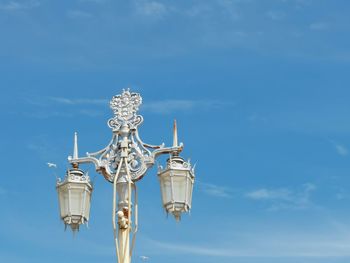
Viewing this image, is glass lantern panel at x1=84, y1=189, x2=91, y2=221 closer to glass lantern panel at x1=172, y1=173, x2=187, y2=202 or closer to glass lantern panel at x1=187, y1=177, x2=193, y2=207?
glass lantern panel at x1=172, y1=173, x2=187, y2=202

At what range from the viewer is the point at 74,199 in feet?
65.1

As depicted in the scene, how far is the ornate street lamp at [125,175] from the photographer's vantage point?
63.0ft

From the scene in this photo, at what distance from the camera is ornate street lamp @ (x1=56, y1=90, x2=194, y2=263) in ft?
63.0

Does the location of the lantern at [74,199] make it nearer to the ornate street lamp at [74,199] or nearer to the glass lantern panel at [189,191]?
the ornate street lamp at [74,199]

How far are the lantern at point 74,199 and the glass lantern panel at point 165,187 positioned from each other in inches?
58.7

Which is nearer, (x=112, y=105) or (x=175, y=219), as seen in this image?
(x=175, y=219)

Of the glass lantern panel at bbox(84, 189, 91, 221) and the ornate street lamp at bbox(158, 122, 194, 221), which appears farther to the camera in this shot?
the glass lantern panel at bbox(84, 189, 91, 221)

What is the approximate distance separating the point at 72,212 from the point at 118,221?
103 centimetres

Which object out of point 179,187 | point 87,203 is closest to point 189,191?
point 179,187

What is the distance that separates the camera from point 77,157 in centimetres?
2036

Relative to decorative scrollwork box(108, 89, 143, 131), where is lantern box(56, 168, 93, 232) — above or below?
below

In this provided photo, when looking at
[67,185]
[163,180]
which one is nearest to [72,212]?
[67,185]

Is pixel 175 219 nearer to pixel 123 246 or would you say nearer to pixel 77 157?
pixel 123 246

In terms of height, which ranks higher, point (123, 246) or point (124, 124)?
point (124, 124)
